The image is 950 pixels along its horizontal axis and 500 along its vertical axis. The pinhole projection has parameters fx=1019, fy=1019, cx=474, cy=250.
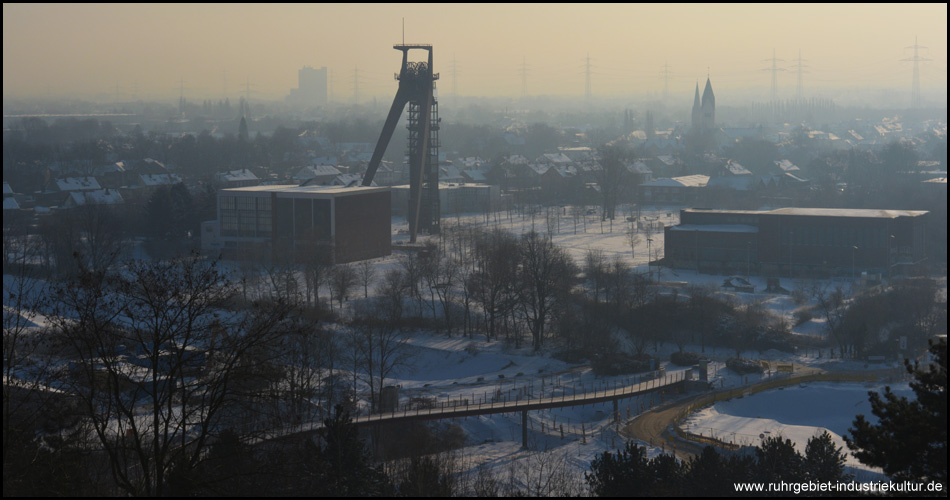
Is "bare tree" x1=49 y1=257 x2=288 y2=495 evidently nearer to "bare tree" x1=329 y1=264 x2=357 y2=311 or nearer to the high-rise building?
"bare tree" x1=329 y1=264 x2=357 y2=311

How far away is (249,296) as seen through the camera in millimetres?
12383

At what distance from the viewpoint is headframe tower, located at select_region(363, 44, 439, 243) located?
1827 centimetres

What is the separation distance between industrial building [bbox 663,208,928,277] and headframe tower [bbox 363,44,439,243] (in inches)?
193

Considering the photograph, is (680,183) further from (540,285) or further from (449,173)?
(540,285)

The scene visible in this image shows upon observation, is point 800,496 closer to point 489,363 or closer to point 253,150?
point 489,363

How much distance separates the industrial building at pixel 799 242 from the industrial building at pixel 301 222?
4595mm

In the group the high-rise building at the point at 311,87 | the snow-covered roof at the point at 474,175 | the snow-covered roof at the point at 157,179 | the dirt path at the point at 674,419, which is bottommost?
the dirt path at the point at 674,419

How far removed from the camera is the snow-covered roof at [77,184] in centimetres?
2381

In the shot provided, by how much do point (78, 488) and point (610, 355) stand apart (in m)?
6.52

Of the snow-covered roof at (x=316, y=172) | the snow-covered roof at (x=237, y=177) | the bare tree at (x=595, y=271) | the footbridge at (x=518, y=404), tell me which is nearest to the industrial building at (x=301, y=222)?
the bare tree at (x=595, y=271)

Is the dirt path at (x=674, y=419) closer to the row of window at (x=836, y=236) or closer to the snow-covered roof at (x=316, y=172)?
the row of window at (x=836, y=236)

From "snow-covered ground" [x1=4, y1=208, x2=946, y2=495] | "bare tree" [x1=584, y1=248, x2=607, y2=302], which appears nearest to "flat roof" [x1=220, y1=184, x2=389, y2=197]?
"snow-covered ground" [x1=4, y1=208, x2=946, y2=495]

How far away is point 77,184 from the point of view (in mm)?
24172

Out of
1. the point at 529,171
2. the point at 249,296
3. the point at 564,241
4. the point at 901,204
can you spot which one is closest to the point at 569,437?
the point at 249,296
